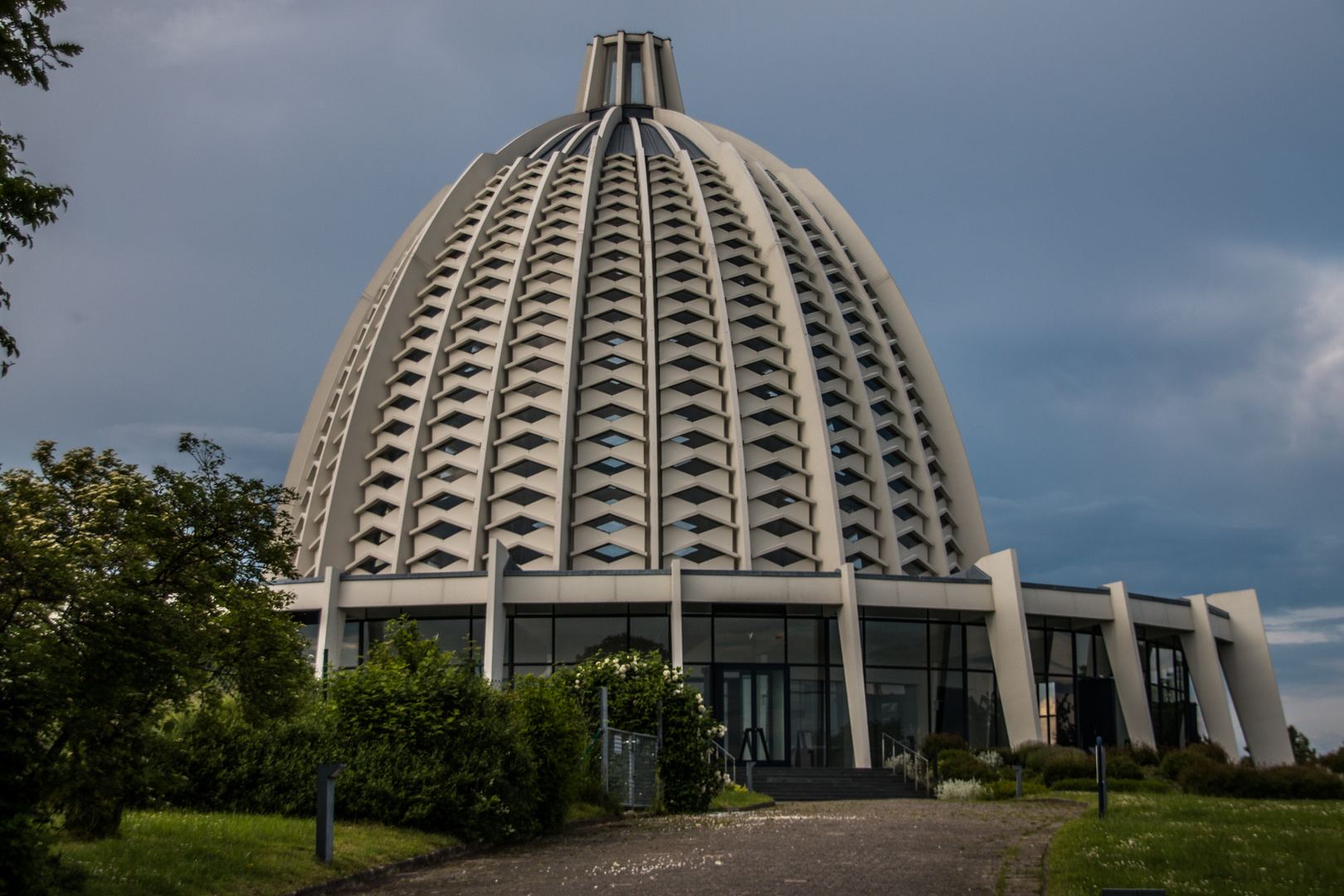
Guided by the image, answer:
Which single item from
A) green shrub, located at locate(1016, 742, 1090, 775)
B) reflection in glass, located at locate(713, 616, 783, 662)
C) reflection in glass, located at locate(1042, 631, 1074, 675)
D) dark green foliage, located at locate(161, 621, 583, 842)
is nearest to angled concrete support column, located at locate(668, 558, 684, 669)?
reflection in glass, located at locate(713, 616, 783, 662)

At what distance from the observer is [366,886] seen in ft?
33.9

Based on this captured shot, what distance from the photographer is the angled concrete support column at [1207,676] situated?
118 feet

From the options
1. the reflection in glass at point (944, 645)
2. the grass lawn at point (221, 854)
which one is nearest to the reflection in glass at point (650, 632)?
the reflection in glass at point (944, 645)

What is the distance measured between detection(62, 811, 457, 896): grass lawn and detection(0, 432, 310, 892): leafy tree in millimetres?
590

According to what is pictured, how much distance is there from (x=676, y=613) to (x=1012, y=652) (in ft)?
36.0

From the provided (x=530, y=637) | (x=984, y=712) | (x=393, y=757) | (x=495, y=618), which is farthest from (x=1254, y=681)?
(x=393, y=757)

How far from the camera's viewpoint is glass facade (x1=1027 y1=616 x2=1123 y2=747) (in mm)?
35250

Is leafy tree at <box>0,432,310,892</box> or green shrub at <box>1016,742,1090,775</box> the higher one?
leafy tree at <box>0,432,310,892</box>

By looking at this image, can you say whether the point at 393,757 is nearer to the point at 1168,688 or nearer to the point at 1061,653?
the point at 1061,653

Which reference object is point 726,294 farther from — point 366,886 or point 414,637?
point 366,886

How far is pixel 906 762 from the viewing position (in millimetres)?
30203

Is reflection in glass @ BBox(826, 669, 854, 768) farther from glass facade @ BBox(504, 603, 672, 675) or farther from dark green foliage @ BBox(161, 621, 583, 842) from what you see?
dark green foliage @ BBox(161, 621, 583, 842)

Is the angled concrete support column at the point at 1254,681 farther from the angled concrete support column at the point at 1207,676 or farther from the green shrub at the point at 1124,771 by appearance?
the green shrub at the point at 1124,771

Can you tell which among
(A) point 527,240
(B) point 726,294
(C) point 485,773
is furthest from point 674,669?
(A) point 527,240
